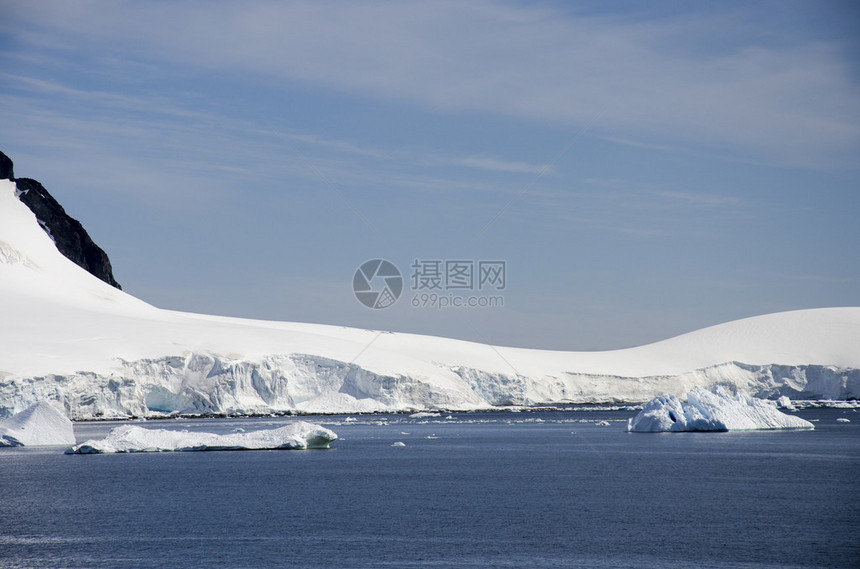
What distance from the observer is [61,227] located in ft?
344

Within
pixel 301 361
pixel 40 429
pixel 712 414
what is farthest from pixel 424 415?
pixel 40 429

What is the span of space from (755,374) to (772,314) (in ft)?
60.6

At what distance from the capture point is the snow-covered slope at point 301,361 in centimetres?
6084

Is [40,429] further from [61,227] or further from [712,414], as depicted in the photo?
[61,227]

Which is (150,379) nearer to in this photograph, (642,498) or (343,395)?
(343,395)

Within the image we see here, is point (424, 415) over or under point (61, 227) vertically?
under

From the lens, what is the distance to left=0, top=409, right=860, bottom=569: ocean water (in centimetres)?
1533

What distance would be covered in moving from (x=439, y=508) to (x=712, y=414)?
28.8 meters

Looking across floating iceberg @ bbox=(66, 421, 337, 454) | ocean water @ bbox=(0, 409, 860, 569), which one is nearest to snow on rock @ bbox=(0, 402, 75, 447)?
ocean water @ bbox=(0, 409, 860, 569)

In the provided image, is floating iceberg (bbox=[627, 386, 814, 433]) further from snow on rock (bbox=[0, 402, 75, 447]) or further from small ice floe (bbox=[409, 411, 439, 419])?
snow on rock (bbox=[0, 402, 75, 447])

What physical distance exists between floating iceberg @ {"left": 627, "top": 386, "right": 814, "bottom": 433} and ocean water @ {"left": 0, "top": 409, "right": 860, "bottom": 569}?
7.76 m

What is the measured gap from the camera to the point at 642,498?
22078 mm

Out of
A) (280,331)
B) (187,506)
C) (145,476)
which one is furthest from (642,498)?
(280,331)

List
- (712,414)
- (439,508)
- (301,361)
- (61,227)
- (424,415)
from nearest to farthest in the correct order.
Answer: (439,508) → (712,414) → (424,415) → (301,361) → (61,227)
